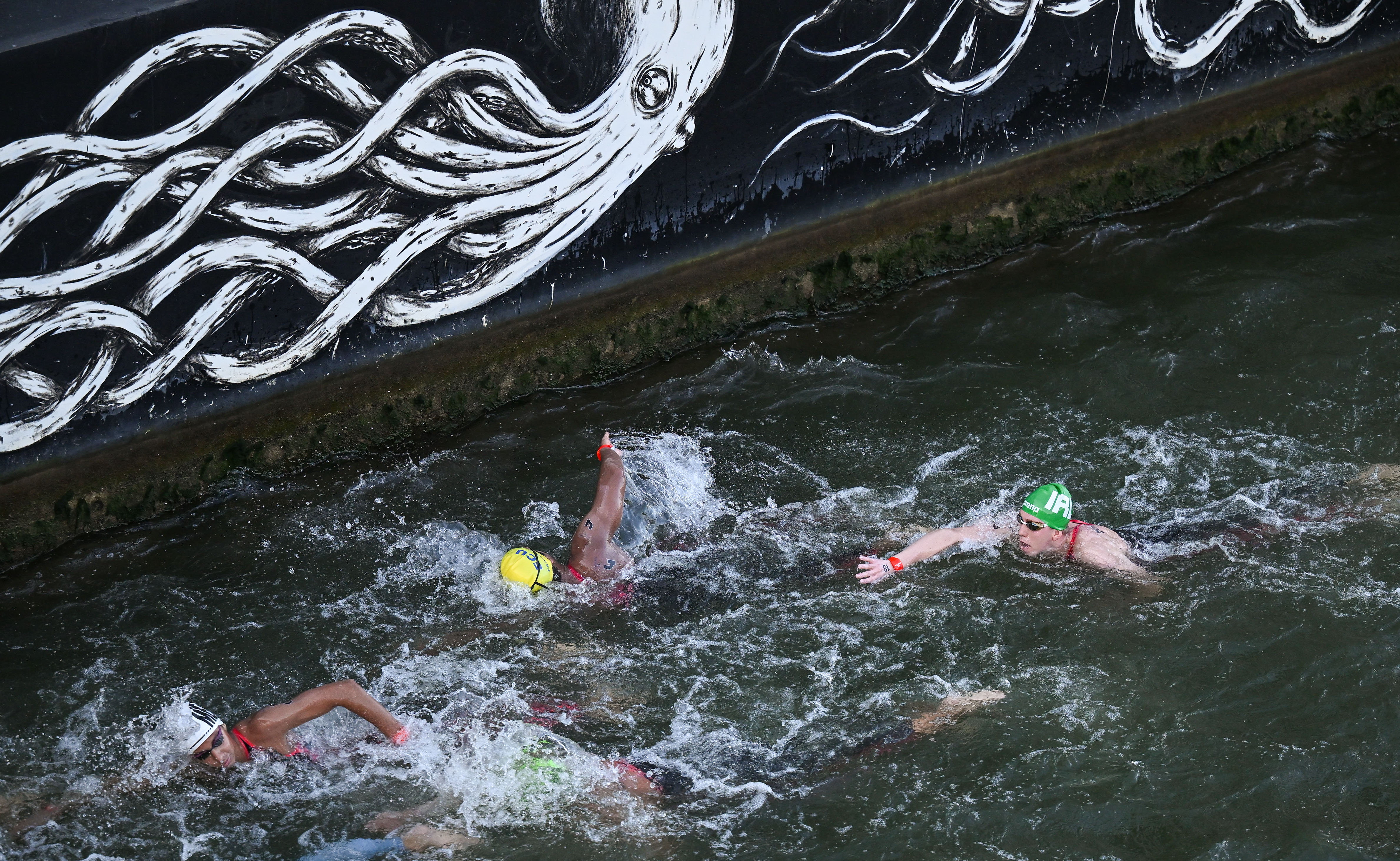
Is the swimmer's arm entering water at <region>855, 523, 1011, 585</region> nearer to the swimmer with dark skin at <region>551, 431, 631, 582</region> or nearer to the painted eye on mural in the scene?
the swimmer with dark skin at <region>551, 431, 631, 582</region>

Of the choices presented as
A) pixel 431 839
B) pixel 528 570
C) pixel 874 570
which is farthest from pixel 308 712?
pixel 874 570

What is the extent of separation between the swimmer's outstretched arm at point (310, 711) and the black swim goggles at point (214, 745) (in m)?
0.16

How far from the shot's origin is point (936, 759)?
7.01 m

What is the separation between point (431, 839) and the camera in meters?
6.78

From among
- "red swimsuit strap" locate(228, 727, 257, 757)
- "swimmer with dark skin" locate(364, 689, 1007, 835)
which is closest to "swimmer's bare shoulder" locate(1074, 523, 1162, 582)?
"swimmer with dark skin" locate(364, 689, 1007, 835)

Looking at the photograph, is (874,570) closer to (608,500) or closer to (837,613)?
(837,613)

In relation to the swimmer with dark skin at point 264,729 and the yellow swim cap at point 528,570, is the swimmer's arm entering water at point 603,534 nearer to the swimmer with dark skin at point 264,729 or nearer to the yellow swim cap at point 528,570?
the yellow swim cap at point 528,570

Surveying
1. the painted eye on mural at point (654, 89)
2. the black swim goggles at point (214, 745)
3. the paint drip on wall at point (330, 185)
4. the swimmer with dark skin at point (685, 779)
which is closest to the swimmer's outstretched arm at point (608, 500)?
the swimmer with dark skin at point (685, 779)

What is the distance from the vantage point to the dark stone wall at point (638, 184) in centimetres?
872

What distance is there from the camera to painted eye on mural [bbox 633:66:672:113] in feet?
33.6

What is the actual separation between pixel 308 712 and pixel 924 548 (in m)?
3.88

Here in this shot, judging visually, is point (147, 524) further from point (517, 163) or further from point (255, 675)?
point (517, 163)

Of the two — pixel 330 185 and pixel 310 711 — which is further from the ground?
pixel 330 185

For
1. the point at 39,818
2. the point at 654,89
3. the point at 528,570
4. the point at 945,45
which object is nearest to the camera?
the point at 39,818
